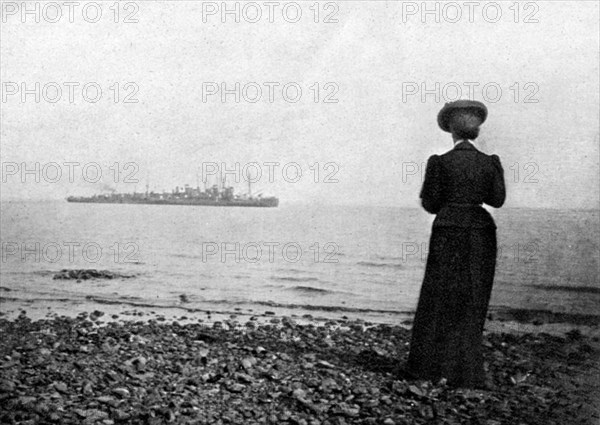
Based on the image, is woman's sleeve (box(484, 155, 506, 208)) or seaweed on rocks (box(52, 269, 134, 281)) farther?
seaweed on rocks (box(52, 269, 134, 281))

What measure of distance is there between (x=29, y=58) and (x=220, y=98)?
1.81 m

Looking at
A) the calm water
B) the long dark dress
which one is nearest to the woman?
the long dark dress

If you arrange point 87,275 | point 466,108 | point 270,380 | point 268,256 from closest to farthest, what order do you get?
1. point 466,108
2. point 270,380
3. point 268,256
4. point 87,275

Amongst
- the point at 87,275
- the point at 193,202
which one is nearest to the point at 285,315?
the point at 193,202

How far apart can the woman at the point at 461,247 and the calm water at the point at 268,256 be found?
1.37 meters

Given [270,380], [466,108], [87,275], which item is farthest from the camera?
[87,275]

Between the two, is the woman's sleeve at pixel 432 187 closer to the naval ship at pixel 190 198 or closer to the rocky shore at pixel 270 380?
the rocky shore at pixel 270 380

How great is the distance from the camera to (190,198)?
5.55 meters

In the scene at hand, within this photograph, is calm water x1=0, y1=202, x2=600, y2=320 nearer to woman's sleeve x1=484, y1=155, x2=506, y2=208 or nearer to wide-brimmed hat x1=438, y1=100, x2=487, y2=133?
woman's sleeve x1=484, y1=155, x2=506, y2=208

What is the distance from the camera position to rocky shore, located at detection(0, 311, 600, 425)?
11.5 ft

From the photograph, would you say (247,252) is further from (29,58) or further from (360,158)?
(29,58)

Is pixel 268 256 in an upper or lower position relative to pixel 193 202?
lower

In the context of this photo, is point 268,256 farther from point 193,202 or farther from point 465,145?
point 465,145

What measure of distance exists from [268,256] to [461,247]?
2.45m
